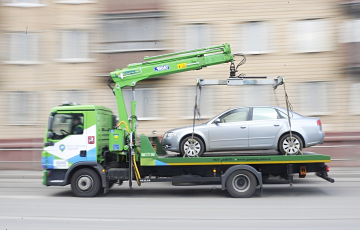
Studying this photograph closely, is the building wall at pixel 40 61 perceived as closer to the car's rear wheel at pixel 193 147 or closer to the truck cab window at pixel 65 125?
the truck cab window at pixel 65 125

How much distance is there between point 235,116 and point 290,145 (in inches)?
61.4

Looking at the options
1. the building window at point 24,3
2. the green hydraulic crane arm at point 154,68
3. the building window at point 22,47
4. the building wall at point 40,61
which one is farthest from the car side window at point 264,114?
the building window at point 24,3

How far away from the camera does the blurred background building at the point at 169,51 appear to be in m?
17.4

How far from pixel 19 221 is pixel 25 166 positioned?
1074 centimetres

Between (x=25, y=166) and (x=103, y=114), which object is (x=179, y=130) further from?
(x=25, y=166)

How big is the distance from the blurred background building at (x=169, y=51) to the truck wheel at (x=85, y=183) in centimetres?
757

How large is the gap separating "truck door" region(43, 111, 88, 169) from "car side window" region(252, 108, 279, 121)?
4.35 metres

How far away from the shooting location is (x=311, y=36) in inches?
693

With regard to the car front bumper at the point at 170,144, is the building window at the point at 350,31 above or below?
above

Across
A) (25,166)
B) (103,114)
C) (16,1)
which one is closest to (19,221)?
(103,114)

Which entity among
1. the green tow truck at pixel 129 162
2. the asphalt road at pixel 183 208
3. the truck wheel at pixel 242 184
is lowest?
the asphalt road at pixel 183 208

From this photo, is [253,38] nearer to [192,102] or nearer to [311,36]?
[311,36]

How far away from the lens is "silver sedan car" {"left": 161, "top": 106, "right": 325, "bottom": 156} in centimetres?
1052

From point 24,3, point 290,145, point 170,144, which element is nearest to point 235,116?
point 290,145
